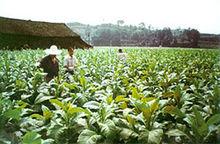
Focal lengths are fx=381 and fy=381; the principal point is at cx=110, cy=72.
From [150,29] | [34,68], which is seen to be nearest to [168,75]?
[150,29]

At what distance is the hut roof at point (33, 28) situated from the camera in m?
2.05

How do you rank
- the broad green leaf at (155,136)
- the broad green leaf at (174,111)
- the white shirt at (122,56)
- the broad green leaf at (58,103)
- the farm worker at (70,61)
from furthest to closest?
the white shirt at (122,56)
the farm worker at (70,61)
the broad green leaf at (58,103)
the broad green leaf at (174,111)
the broad green leaf at (155,136)

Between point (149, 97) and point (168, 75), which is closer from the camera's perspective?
point (149, 97)

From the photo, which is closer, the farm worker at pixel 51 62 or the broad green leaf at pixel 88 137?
the broad green leaf at pixel 88 137

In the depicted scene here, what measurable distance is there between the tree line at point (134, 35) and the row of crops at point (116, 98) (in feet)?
0.21

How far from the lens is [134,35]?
6.83 ft

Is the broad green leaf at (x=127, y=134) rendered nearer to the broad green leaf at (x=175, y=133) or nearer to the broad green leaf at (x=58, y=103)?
the broad green leaf at (x=175, y=133)

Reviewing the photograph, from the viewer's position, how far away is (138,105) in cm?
189

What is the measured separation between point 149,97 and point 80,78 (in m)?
0.49

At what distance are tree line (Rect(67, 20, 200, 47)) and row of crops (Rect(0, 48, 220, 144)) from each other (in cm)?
6

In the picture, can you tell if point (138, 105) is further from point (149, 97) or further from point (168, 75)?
point (168, 75)

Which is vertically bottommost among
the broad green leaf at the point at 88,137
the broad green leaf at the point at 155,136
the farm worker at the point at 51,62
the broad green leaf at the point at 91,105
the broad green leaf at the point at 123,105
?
the broad green leaf at the point at 88,137

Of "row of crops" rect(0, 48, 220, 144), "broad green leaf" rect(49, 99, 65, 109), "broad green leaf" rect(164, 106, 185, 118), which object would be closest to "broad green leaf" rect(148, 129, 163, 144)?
"row of crops" rect(0, 48, 220, 144)

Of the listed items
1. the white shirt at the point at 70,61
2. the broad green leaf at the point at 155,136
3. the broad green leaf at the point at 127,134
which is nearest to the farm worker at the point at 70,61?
the white shirt at the point at 70,61
